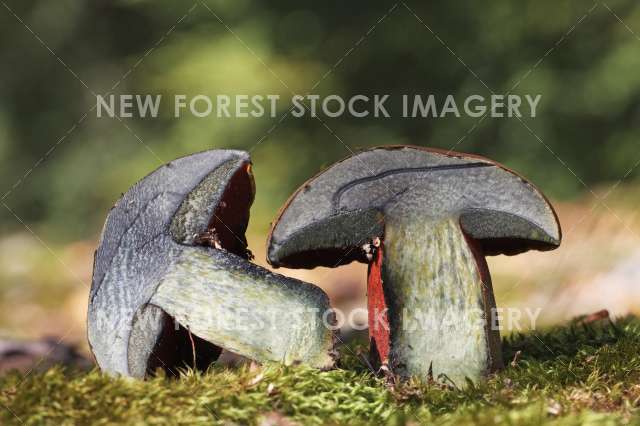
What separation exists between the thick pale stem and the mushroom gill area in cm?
45

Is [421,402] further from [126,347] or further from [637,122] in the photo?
[637,122]

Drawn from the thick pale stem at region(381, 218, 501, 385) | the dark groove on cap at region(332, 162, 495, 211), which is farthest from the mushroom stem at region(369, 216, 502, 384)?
the dark groove on cap at region(332, 162, 495, 211)

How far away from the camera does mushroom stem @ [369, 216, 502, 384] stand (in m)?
2.03

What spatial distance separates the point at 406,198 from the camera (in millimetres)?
2090

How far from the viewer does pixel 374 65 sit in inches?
246

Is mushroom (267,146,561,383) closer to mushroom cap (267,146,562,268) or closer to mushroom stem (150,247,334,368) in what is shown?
mushroom cap (267,146,562,268)

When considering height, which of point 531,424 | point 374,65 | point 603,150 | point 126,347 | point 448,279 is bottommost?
point 531,424

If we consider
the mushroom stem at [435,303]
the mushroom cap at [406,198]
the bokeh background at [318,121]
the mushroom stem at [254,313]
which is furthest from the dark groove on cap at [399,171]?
the bokeh background at [318,121]

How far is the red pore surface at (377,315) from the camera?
2072mm

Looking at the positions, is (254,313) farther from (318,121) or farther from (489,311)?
(318,121)

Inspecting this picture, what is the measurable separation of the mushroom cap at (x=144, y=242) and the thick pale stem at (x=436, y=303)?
515 mm

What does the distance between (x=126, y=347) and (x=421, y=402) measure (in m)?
0.77

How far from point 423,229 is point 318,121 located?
4.23 meters

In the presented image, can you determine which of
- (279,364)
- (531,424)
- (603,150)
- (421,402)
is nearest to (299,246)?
(279,364)
